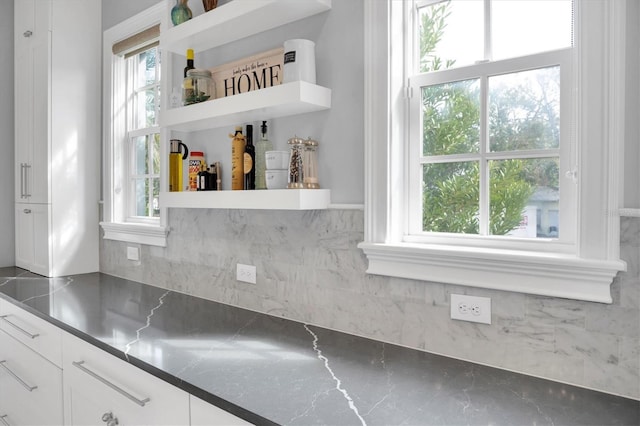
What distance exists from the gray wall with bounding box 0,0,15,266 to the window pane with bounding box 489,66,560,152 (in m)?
3.26

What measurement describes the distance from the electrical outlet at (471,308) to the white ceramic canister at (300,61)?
0.94 m

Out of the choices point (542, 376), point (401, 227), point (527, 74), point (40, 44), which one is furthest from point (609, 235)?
point (40, 44)

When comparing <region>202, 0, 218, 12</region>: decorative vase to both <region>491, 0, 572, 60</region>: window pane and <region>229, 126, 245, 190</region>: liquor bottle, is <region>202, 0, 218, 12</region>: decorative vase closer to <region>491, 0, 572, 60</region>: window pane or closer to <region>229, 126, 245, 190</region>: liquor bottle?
<region>229, 126, 245, 190</region>: liquor bottle

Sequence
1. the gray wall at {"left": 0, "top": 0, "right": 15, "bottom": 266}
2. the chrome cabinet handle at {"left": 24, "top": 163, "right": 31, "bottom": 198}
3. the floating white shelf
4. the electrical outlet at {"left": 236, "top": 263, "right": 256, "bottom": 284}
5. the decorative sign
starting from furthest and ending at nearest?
the gray wall at {"left": 0, "top": 0, "right": 15, "bottom": 266}, the chrome cabinet handle at {"left": 24, "top": 163, "right": 31, "bottom": 198}, the electrical outlet at {"left": 236, "top": 263, "right": 256, "bottom": 284}, the decorative sign, the floating white shelf

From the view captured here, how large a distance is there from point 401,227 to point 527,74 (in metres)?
0.62

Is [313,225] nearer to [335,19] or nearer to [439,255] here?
[439,255]

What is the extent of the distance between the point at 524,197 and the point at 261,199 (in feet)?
3.00

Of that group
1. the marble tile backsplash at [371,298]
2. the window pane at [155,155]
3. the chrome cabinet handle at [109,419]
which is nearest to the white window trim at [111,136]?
the window pane at [155,155]

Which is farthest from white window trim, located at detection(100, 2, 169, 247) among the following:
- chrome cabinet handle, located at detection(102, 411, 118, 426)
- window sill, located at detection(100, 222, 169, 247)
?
chrome cabinet handle, located at detection(102, 411, 118, 426)

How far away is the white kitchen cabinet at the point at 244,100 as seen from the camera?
167 cm

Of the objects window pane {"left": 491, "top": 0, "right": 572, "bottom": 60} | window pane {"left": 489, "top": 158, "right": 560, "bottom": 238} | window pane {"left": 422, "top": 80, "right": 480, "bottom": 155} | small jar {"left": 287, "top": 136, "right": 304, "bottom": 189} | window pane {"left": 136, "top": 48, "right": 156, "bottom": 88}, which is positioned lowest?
window pane {"left": 489, "top": 158, "right": 560, "bottom": 238}

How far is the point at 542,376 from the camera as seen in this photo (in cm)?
127

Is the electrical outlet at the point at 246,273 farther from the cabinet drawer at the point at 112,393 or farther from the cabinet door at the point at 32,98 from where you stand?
the cabinet door at the point at 32,98

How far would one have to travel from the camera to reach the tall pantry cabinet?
2.86m
